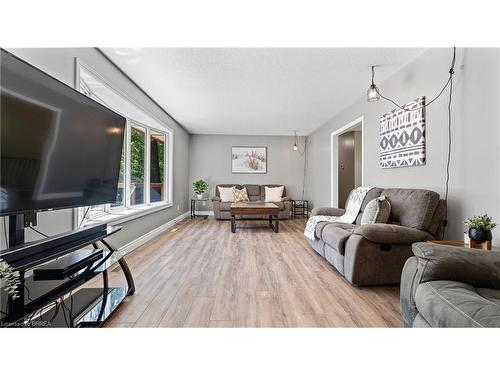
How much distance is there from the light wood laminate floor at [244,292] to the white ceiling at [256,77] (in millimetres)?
2382

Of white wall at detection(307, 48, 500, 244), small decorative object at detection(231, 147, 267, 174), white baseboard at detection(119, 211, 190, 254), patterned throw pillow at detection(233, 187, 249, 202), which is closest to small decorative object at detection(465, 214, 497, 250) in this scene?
white wall at detection(307, 48, 500, 244)

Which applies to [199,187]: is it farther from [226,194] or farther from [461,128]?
[461,128]

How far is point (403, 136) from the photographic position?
2680 millimetres

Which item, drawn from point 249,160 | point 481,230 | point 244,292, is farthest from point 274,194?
point 481,230

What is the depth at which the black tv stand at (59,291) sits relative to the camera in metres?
1.03

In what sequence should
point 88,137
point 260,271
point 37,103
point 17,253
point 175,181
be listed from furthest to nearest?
1. point 175,181
2. point 260,271
3. point 88,137
4. point 37,103
5. point 17,253

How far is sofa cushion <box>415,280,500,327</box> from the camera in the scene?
0.88m

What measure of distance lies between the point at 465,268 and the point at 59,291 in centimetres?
219

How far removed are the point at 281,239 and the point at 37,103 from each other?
3.46 meters
